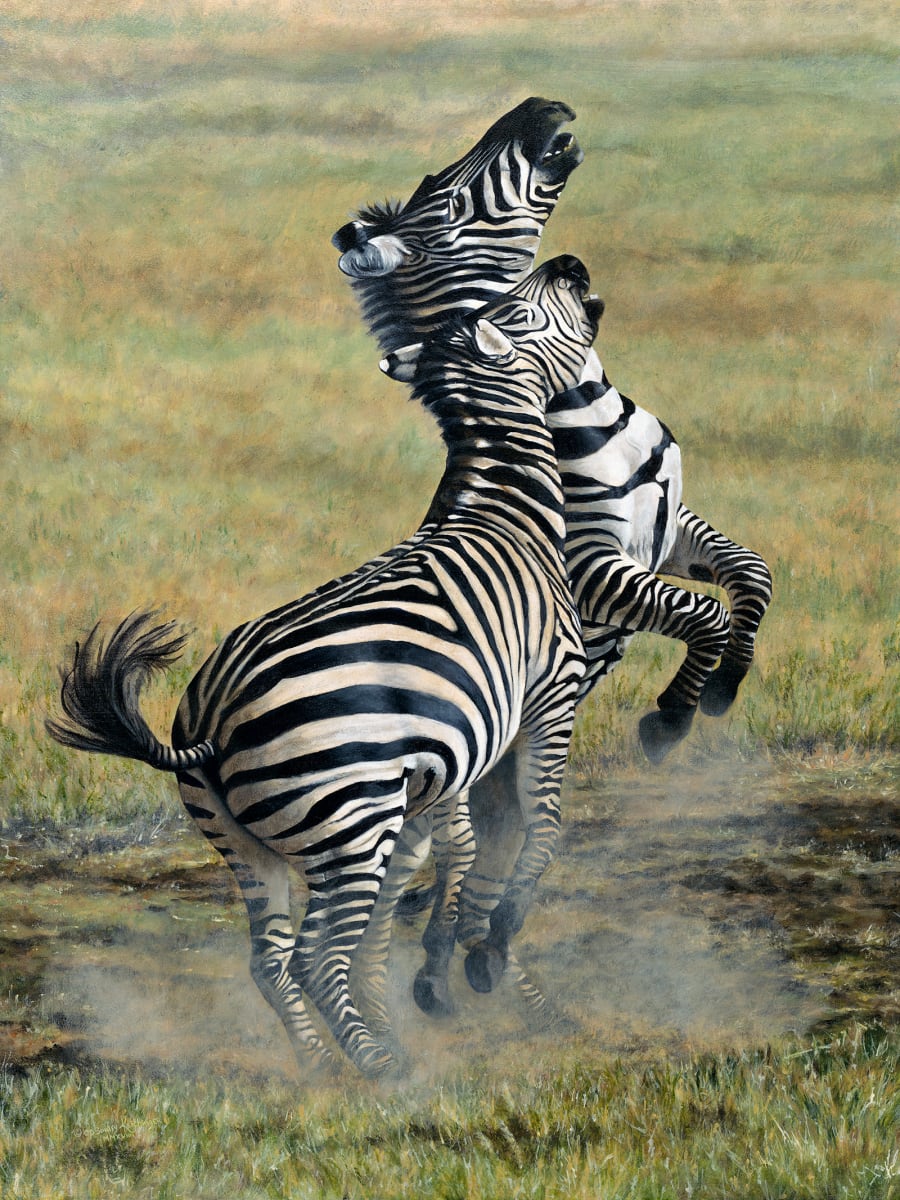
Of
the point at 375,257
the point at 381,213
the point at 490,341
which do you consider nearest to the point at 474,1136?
the point at 490,341

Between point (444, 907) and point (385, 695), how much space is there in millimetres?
1084

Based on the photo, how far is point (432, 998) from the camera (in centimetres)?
460

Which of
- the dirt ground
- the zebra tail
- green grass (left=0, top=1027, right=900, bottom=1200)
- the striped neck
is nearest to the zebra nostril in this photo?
the striped neck

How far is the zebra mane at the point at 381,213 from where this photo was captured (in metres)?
4.78

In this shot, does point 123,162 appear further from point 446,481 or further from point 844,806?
point 844,806

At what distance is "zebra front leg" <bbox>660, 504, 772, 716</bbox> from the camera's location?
5.19 meters

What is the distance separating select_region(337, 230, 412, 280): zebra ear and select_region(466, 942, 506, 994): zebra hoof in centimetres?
207

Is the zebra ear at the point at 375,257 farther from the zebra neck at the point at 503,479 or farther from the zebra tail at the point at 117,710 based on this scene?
the zebra tail at the point at 117,710

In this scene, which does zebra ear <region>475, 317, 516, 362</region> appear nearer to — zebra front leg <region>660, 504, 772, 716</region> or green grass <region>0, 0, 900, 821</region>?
green grass <region>0, 0, 900, 821</region>

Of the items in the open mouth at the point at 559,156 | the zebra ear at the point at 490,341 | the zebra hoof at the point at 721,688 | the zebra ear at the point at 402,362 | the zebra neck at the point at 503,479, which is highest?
the open mouth at the point at 559,156

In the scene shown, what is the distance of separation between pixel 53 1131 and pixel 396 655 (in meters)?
1.55

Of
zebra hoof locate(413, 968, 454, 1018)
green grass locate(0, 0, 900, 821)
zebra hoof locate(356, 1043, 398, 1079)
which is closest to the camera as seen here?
zebra hoof locate(356, 1043, 398, 1079)

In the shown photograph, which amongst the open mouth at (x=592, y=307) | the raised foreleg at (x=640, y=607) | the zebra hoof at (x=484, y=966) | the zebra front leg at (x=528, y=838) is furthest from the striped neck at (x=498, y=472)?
the zebra hoof at (x=484, y=966)

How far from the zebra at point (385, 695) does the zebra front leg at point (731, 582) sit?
85 centimetres
